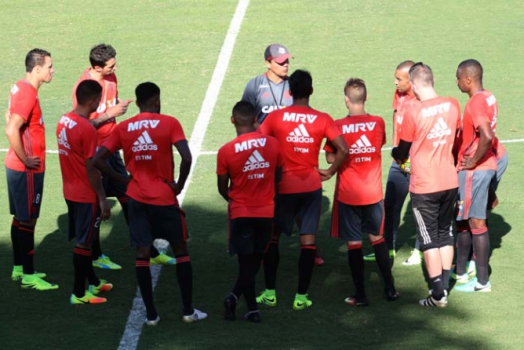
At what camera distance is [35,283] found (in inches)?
374

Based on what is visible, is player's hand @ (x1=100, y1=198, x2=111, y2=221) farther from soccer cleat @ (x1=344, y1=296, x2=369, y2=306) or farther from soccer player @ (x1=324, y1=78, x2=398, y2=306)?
soccer cleat @ (x1=344, y1=296, x2=369, y2=306)

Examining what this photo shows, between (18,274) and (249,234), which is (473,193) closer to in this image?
(249,234)

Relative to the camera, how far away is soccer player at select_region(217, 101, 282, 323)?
27.2 feet

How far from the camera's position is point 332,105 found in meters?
16.1

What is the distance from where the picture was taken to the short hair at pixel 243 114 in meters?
8.34

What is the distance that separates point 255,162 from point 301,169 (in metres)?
0.62

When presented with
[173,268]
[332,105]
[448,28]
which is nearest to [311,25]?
[448,28]

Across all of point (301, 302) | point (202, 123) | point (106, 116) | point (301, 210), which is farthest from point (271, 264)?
point (202, 123)

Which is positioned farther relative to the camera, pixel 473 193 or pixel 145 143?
pixel 473 193

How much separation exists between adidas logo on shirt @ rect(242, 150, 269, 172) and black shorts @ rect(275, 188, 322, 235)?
583mm

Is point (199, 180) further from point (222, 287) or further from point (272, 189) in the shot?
point (272, 189)

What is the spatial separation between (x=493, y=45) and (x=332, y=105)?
469 cm

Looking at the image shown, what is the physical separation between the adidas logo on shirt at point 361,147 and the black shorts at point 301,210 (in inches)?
19.0

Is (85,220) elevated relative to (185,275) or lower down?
elevated
